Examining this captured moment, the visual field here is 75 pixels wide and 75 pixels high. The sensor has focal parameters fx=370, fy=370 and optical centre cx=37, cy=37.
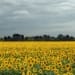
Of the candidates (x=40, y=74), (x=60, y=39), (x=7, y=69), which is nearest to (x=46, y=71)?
(x=40, y=74)

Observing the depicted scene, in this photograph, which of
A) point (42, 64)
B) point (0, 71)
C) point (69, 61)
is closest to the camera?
point (0, 71)

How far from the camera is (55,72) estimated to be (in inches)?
421

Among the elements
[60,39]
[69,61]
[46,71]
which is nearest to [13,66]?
[46,71]

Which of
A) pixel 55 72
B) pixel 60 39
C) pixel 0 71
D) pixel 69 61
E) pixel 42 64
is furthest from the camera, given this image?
Result: pixel 60 39

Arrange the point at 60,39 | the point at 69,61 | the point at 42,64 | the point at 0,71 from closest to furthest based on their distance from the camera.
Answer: the point at 0,71, the point at 42,64, the point at 69,61, the point at 60,39

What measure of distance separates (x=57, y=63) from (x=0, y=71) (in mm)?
2125

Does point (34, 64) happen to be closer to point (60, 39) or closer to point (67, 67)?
point (67, 67)

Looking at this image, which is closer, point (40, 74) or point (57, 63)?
point (40, 74)

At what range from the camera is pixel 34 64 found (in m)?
12.6

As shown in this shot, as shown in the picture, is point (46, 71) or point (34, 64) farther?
point (34, 64)

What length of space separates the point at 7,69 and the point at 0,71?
0.77 feet

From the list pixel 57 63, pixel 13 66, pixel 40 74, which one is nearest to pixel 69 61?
pixel 57 63

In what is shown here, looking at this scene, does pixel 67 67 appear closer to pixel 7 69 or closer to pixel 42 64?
pixel 42 64

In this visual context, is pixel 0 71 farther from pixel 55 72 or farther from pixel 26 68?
pixel 55 72
